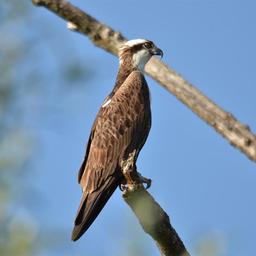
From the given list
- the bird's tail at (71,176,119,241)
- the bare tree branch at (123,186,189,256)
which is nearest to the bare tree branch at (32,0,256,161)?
the bare tree branch at (123,186,189,256)

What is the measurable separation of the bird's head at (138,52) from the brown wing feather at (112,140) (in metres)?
0.55

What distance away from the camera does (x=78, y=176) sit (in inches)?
293

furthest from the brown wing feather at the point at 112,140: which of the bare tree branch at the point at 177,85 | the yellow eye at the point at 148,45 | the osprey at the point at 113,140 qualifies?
the bare tree branch at the point at 177,85

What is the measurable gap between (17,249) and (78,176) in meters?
4.64

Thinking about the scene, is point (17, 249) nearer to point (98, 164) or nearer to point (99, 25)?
point (99, 25)

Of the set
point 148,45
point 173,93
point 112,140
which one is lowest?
point 173,93

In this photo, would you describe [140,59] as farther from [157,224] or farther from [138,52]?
[157,224]

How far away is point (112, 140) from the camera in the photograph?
24.9 ft

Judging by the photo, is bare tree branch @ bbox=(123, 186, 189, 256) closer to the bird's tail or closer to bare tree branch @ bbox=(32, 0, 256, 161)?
the bird's tail

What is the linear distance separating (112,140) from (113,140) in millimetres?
16

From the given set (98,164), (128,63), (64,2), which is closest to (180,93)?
(64,2)

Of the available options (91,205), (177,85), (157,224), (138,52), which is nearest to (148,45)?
(138,52)

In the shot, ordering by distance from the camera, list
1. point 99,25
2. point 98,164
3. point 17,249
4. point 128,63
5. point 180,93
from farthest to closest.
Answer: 1. point 128,63
2. point 98,164
3. point 99,25
4. point 17,249
5. point 180,93

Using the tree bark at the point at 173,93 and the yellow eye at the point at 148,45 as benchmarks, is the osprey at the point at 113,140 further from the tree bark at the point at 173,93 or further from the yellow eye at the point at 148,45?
the tree bark at the point at 173,93
